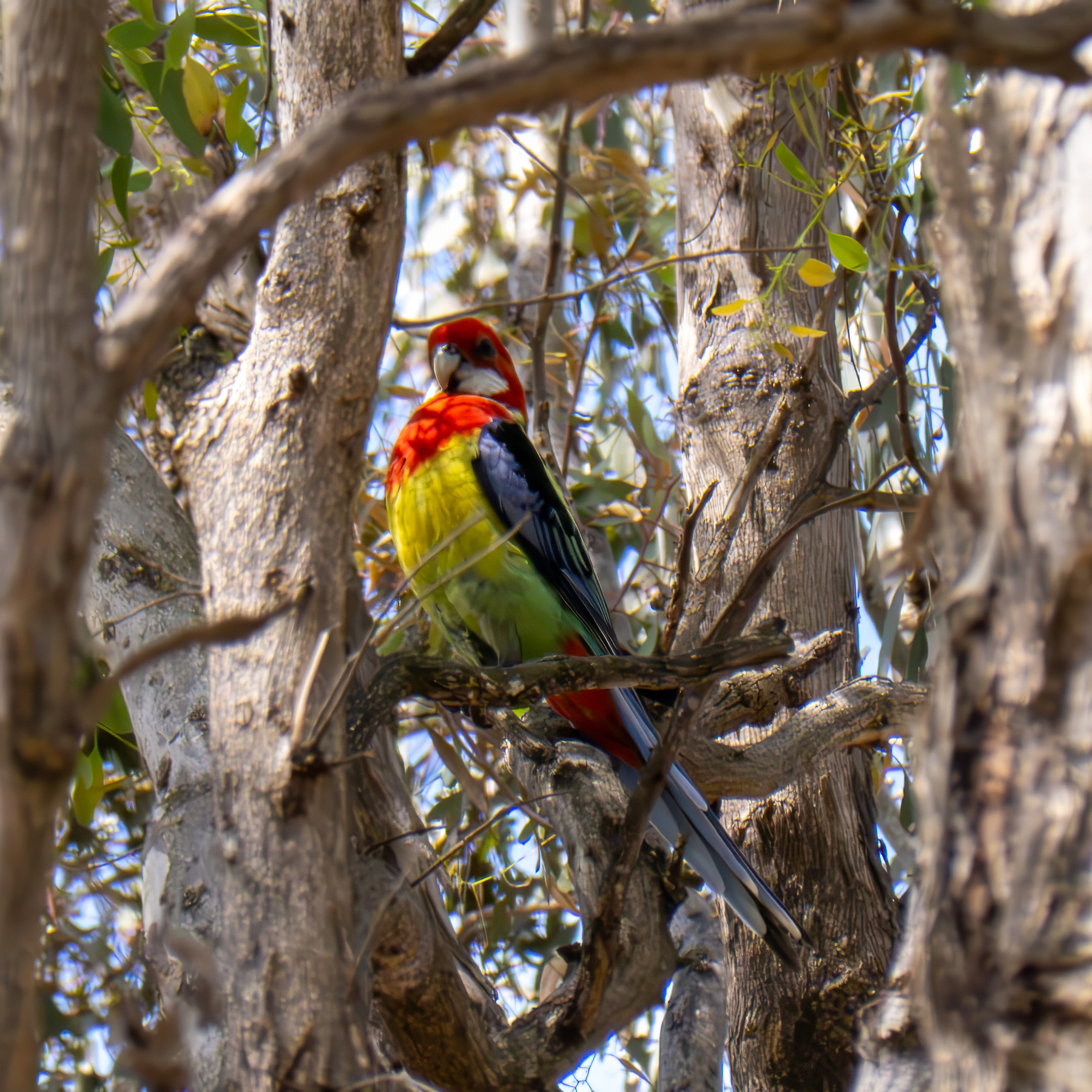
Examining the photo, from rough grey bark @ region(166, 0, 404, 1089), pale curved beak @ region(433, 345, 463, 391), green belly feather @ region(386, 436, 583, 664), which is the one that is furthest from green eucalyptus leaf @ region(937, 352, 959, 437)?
rough grey bark @ region(166, 0, 404, 1089)

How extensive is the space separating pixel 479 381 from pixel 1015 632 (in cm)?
224

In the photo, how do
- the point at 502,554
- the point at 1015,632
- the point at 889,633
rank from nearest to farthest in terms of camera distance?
the point at 1015,632, the point at 502,554, the point at 889,633

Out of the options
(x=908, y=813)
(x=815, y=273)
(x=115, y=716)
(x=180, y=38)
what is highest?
(x=180, y=38)

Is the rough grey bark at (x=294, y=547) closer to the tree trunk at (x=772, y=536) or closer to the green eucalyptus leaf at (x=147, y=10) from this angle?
the green eucalyptus leaf at (x=147, y=10)

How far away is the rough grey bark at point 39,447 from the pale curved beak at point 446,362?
2.14 meters

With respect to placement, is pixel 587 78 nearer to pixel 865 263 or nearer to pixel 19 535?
pixel 19 535

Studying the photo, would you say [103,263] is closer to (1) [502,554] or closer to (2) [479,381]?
(1) [502,554]

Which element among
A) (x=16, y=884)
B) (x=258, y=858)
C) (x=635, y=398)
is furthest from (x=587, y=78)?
(x=635, y=398)

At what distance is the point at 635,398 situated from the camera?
2977 millimetres

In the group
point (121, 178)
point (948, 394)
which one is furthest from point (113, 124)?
point (948, 394)

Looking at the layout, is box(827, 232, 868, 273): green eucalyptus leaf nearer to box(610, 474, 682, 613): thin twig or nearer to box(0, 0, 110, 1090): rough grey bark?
box(610, 474, 682, 613): thin twig

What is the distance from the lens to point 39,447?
1.89 feet

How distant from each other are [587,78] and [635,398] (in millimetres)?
2386

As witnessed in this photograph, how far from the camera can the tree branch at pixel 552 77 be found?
60 cm
